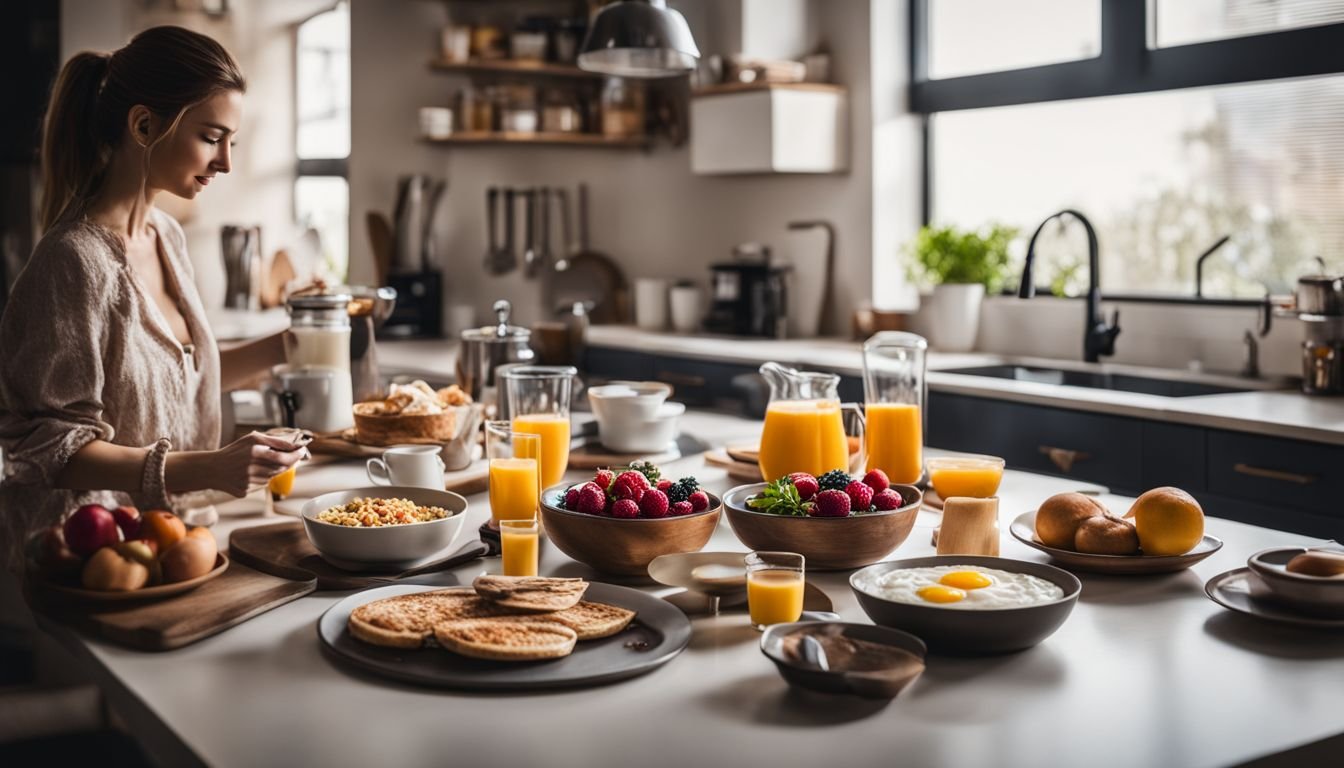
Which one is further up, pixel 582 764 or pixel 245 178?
pixel 245 178

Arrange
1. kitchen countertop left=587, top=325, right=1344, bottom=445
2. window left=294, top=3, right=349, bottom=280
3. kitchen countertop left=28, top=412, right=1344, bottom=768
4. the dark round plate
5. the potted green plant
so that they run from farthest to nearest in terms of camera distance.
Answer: window left=294, top=3, right=349, bottom=280, the potted green plant, kitchen countertop left=587, top=325, right=1344, bottom=445, the dark round plate, kitchen countertop left=28, top=412, right=1344, bottom=768

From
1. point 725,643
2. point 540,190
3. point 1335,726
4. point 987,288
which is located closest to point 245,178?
point 540,190

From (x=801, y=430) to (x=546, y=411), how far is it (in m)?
0.41

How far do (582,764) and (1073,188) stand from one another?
12.0 ft

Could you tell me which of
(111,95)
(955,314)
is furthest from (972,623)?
(955,314)

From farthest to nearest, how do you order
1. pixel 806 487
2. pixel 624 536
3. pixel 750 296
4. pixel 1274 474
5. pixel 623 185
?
1. pixel 623 185
2. pixel 750 296
3. pixel 1274 474
4. pixel 806 487
5. pixel 624 536

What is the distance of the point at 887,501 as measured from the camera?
5.19 ft

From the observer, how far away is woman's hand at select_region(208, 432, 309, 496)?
160 cm

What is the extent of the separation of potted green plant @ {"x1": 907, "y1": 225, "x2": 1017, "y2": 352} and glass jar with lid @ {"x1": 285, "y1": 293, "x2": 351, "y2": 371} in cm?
250

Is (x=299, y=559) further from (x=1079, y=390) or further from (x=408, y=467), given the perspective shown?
(x=1079, y=390)

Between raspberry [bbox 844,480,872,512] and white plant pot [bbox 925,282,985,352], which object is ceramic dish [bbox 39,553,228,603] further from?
white plant pot [bbox 925,282,985,352]

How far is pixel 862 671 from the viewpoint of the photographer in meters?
1.15

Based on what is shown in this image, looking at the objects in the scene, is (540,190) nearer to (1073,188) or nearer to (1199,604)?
(1073,188)

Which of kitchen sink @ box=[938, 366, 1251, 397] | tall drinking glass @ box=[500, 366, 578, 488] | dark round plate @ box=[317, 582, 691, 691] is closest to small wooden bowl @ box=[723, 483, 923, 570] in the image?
dark round plate @ box=[317, 582, 691, 691]
